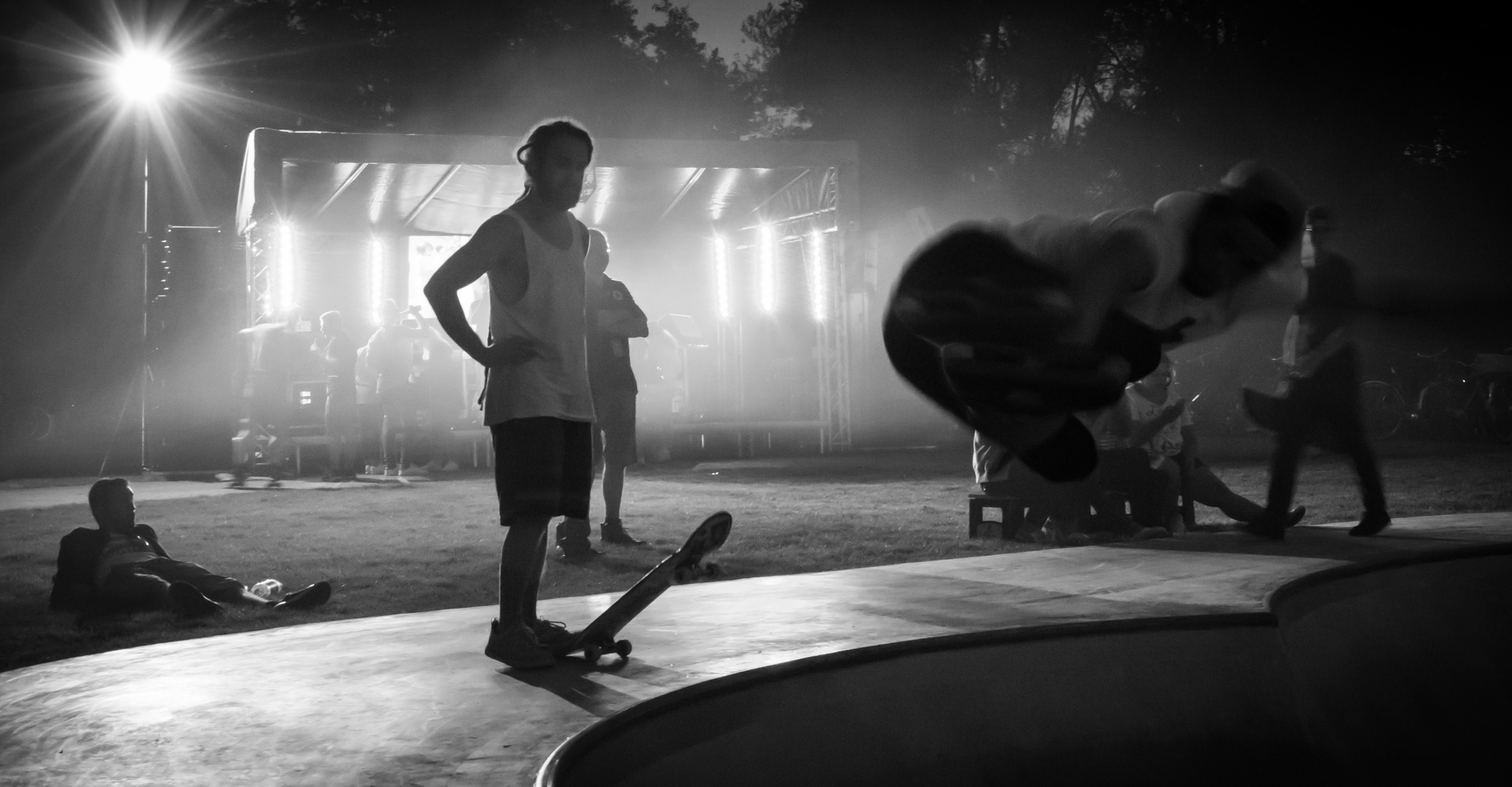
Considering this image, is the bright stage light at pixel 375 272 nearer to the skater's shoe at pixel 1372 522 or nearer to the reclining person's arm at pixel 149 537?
the reclining person's arm at pixel 149 537

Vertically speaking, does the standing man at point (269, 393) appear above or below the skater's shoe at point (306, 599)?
above

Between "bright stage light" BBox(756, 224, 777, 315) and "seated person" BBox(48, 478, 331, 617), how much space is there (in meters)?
13.0

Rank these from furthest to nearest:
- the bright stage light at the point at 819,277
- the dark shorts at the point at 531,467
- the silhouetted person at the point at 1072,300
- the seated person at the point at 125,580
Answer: the bright stage light at the point at 819,277, the seated person at the point at 125,580, the dark shorts at the point at 531,467, the silhouetted person at the point at 1072,300

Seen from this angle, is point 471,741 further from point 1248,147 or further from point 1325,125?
point 1248,147

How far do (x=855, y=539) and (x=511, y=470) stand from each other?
392 cm

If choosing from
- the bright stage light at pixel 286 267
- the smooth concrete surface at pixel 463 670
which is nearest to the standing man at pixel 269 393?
the bright stage light at pixel 286 267

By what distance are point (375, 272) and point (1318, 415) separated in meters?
15.6

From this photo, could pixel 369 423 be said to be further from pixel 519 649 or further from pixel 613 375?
pixel 519 649

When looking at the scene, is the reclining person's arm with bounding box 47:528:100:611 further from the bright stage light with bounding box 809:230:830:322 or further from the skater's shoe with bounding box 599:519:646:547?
the bright stage light with bounding box 809:230:830:322

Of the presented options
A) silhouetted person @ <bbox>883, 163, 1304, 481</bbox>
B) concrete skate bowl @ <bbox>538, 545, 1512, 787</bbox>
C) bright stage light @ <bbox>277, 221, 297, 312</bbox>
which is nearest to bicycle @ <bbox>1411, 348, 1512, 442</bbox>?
concrete skate bowl @ <bbox>538, 545, 1512, 787</bbox>

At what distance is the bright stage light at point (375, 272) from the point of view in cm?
1825

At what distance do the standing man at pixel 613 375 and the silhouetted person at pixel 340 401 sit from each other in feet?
22.1

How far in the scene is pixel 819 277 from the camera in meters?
15.2

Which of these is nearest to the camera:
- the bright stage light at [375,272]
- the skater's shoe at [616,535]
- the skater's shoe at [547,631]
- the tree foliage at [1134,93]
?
the skater's shoe at [547,631]
